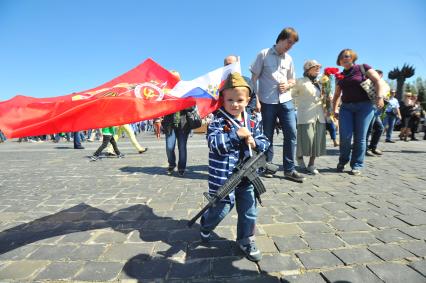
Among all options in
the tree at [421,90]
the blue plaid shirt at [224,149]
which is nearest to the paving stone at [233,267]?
the blue plaid shirt at [224,149]

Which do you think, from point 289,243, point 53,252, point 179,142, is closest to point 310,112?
point 179,142

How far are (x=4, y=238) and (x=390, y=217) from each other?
4.02m

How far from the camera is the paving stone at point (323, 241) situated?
8.12 ft

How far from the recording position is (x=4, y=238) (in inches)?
115

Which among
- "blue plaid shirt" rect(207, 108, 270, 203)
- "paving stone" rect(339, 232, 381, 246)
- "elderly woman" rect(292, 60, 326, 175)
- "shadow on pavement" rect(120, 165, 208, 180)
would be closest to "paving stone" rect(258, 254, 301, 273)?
"blue plaid shirt" rect(207, 108, 270, 203)

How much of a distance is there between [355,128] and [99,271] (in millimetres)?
Answer: 4966

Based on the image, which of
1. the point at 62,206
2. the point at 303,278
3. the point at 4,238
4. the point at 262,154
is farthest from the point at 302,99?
the point at 4,238

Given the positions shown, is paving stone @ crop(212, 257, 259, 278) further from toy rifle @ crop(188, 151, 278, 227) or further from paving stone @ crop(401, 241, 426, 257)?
paving stone @ crop(401, 241, 426, 257)

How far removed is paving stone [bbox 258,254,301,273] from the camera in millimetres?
2150

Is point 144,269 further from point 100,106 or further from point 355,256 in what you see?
point 355,256

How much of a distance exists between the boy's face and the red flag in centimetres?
62

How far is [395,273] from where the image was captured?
203 centimetres

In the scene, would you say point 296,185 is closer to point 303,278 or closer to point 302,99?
point 302,99

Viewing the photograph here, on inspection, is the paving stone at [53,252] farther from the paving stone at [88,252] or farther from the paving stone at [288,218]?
the paving stone at [288,218]
